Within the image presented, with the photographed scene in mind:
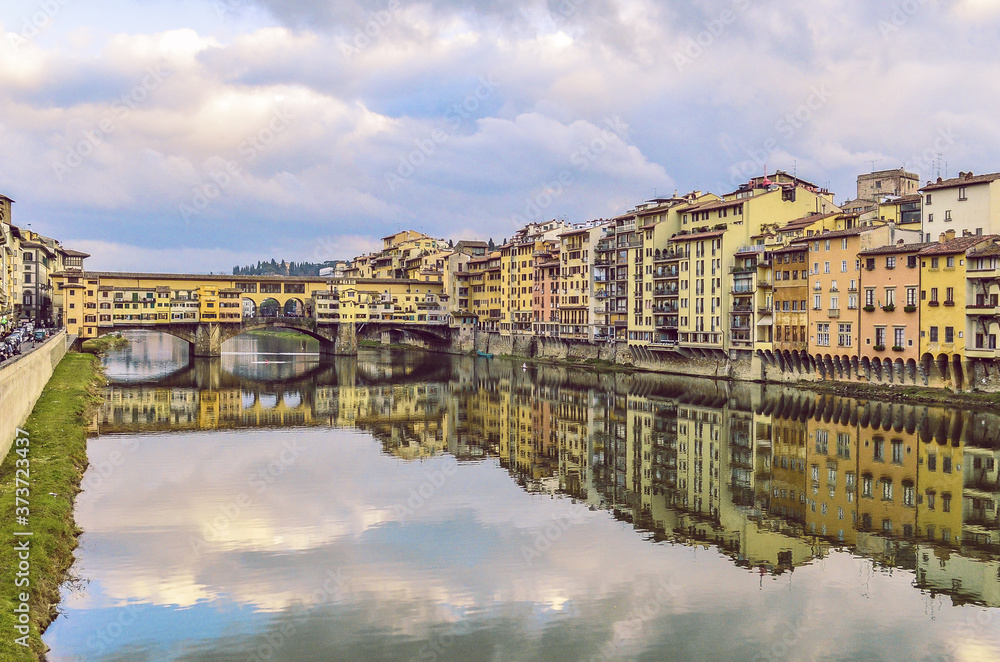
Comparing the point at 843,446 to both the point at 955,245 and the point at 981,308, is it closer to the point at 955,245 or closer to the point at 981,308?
the point at 981,308

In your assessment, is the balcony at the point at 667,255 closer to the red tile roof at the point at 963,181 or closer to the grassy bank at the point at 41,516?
the red tile roof at the point at 963,181

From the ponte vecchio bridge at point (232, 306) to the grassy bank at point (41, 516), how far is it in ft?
158

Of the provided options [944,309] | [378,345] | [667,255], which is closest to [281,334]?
[378,345]

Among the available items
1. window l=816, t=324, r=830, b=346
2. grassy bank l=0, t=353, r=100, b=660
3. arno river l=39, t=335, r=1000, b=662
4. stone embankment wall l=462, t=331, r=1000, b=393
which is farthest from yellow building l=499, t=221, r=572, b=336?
grassy bank l=0, t=353, r=100, b=660

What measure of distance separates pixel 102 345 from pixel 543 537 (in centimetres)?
8541

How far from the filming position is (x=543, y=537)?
24641mm

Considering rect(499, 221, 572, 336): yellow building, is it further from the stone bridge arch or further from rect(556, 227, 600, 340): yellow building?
the stone bridge arch

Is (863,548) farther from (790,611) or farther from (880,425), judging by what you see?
(880,425)

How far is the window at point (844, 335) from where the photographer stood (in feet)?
180

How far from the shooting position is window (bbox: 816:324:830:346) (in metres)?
56.3

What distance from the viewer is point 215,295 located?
89375mm

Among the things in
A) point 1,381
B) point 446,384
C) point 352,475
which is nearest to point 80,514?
point 1,381

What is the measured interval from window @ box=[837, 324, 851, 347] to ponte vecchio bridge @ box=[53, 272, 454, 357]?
55.5 metres

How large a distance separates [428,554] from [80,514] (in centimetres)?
1086
